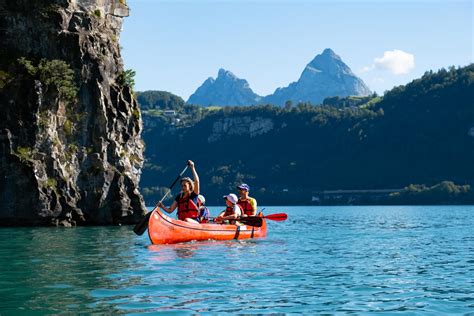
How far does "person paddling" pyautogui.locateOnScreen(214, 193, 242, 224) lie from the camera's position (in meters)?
32.2

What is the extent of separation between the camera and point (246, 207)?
34.6 metres

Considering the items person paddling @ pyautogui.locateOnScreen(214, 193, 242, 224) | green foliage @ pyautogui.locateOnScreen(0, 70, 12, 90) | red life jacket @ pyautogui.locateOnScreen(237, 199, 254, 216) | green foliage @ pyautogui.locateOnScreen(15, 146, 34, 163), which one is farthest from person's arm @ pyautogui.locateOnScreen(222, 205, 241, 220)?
green foliage @ pyautogui.locateOnScreen(0, 70, 12, 90)

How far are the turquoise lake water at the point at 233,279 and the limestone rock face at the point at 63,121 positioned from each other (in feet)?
59.5

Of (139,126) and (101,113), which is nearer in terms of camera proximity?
(101,113)

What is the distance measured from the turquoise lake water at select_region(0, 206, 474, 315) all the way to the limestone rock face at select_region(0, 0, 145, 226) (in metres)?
18.1

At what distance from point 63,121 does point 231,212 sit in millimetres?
21644

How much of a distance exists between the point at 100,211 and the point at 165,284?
3428 centimetres

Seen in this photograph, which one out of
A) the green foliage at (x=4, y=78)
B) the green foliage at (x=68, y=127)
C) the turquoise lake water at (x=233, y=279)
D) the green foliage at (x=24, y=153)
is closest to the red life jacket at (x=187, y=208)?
the turquoise lake water at (x=233, y=279)

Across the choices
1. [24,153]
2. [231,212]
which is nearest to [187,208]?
[231,212]

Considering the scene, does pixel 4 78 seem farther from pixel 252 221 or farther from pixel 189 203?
pixel 189 203

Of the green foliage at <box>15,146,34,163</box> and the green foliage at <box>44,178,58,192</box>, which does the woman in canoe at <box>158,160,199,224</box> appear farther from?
the green foliage at <box>15,146,34,163</box>

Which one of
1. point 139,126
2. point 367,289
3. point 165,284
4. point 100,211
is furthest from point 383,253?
point 139,126

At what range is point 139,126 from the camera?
56.0 m

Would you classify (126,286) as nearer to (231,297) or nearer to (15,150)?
(231,297)
